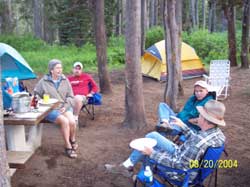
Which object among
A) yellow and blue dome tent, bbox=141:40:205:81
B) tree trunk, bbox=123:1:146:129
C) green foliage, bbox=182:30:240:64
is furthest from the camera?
green foliage, bbox=182:30:240:64

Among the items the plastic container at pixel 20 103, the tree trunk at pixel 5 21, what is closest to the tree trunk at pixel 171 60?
the plastic container at pixel 20 103

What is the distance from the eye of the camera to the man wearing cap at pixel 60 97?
4480mm

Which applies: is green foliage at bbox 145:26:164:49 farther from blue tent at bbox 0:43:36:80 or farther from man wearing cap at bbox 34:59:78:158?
man wearing cap at bbox 34:59:78:158

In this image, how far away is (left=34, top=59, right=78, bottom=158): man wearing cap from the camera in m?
4.48

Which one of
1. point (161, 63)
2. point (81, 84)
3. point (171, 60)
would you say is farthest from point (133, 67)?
point (161, 63)

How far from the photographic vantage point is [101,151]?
4664 millimetres

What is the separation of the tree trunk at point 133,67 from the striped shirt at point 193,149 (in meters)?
2.24

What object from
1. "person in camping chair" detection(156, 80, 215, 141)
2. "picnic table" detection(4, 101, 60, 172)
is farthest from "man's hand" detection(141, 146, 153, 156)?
"picnic table" detection(4, 101, 60, 172)

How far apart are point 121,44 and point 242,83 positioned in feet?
31.6

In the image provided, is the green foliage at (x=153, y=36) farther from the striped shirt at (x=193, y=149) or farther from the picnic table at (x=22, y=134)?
the striped shirt at (x=193, y=149)

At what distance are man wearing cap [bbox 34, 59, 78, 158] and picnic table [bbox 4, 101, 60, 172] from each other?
0.59 ft

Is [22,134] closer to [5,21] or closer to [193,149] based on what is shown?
[193,149]

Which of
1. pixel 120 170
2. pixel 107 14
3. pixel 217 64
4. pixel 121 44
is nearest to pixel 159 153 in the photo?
pixel 120 170

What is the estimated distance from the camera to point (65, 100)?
4918 millimetres
